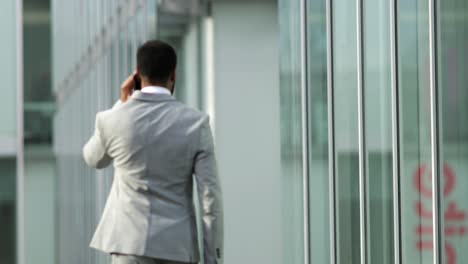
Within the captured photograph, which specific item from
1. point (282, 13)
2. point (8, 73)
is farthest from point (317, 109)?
point (8, 73)

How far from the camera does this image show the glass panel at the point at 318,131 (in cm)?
566

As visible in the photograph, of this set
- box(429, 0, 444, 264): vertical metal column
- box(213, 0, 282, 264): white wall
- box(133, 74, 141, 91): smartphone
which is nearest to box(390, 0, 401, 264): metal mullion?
box(429, 0, 444, 264): vertical metal column

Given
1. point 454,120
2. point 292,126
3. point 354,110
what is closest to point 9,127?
point 292,126

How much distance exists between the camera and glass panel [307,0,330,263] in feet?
18.6

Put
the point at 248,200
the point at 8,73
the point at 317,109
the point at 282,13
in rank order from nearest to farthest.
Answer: the point at 317,109 → the point at 282,13 → the point at 248,200 → the point at 8,73

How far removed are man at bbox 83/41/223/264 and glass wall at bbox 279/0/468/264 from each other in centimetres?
63

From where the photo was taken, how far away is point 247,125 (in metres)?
13.1

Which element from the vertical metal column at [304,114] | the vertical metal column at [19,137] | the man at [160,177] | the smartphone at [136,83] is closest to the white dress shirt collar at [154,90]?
the man at [160,177]

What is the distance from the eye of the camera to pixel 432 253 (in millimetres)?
4500

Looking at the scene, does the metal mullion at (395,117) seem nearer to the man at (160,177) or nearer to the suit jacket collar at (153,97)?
the man at (160,177)

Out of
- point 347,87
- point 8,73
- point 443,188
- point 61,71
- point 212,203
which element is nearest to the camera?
point 443,188

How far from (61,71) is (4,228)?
10089 millimetres

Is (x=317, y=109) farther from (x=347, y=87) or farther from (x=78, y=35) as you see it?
(x=78, y=35)

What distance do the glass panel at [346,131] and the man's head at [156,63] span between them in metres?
0.77
